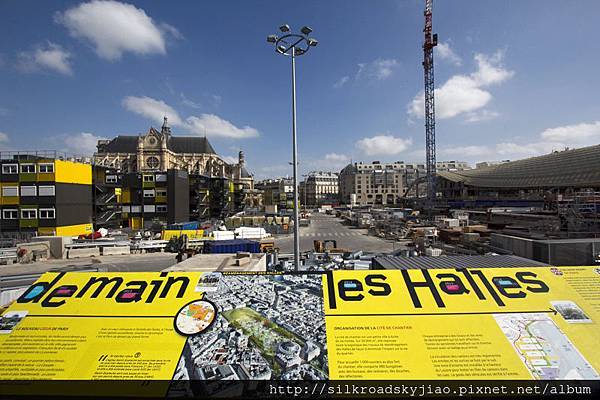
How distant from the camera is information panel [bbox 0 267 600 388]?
13.5 feet

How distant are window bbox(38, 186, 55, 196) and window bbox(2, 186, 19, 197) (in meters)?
2.47

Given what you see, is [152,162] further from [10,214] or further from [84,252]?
[84,252]

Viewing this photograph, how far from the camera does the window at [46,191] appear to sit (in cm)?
2955

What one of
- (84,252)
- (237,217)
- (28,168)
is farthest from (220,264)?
(237,217)

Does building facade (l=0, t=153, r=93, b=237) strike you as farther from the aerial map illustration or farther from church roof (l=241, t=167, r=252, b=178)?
church roof (l=241, t=167, r=252, b=178)

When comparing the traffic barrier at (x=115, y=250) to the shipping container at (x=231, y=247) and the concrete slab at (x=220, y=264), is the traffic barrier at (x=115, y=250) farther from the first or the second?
the concrete slab at (x=220, y=264)

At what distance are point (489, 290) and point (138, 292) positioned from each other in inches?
266

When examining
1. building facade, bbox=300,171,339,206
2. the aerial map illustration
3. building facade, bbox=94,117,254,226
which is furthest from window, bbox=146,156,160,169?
building facade, bbox=300,171,339,206

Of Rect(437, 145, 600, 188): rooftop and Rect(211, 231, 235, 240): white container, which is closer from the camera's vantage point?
Rect(211, 231, 235, 240): white container

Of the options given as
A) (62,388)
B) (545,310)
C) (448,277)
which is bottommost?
(62,388)

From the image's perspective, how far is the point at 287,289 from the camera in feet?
17.8

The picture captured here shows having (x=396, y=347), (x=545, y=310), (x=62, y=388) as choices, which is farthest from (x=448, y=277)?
(x=62, y=388)

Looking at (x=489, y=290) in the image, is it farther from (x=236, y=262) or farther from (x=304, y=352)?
(x=236, y=262)

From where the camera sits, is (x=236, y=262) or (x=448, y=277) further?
(x=236, y=262)
